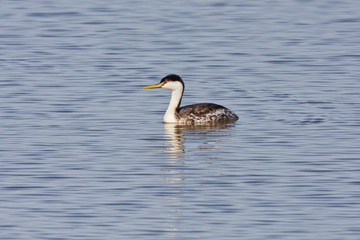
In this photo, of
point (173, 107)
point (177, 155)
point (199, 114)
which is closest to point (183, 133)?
point (199, 114)

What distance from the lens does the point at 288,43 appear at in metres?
32.2

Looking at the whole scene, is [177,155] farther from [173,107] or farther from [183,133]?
[173,107]

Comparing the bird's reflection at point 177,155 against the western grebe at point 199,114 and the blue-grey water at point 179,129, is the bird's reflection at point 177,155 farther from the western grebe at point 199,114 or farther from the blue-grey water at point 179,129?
the western grebe at point 199,114

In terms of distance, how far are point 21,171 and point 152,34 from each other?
18525 millimetres

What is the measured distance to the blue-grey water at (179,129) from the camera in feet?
44.1

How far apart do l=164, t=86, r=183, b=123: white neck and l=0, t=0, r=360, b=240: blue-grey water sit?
0.28 m

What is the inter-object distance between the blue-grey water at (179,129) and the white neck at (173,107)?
0.28 m

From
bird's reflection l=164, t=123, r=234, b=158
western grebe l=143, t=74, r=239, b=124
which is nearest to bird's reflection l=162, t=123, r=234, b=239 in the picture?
bird's reflection l=164, t=123, r=234, b=158

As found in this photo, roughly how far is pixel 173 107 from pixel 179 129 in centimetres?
110

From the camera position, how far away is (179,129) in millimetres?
21234

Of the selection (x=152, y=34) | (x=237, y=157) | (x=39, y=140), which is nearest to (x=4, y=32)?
(x=152, y=34)

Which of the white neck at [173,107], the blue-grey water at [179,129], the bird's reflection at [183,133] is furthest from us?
the white neck at [173,107]

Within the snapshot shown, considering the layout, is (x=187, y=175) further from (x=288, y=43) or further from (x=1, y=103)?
(x=288, y=43)

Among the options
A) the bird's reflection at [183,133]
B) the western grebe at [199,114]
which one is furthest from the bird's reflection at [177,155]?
the western grebe at [199,114]
